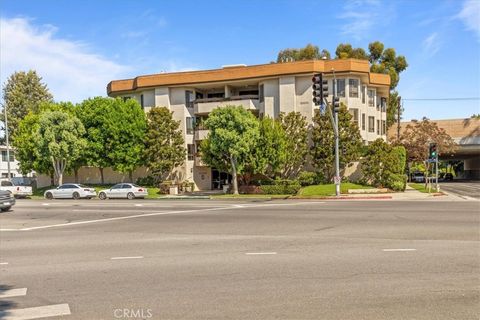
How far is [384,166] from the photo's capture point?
125 feet

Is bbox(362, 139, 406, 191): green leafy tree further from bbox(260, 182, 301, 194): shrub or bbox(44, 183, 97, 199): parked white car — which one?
bbox(44, 183, 97, 199): parked white car

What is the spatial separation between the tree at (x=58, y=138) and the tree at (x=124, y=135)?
306cm

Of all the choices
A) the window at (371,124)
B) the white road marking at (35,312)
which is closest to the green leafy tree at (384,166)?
the window at (371,124)

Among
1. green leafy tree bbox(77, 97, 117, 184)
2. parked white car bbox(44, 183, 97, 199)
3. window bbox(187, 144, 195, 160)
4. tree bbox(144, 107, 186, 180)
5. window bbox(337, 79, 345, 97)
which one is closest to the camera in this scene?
parked white car bbox(44, 183, 97, 199)

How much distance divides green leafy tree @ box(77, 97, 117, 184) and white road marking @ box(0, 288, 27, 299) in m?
38.4

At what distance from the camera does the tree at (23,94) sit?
80.9 meters

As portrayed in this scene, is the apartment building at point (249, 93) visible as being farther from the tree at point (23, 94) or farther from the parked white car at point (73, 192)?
the tree at point (23, 94)

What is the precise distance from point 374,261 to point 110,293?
17.6ft

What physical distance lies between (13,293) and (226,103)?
128ft

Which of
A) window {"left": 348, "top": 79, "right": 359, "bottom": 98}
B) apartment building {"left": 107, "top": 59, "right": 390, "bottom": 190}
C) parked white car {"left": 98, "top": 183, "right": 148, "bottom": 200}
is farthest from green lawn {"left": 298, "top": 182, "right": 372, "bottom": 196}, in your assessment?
parked white car {"left": 98, "top": 183, "right": 148, "bottom": 200}

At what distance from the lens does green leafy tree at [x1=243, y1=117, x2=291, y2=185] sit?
38406 millimetres

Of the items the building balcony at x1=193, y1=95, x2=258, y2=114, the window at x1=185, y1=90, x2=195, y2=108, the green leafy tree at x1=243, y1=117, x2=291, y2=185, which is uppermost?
the window at x1=185, y1=90, x2=195, y2=108

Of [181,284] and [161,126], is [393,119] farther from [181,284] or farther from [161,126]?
[181,284]

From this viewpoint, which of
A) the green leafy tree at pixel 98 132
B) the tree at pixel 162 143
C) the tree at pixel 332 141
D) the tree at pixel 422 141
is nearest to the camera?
the tree at pixel 332 141
